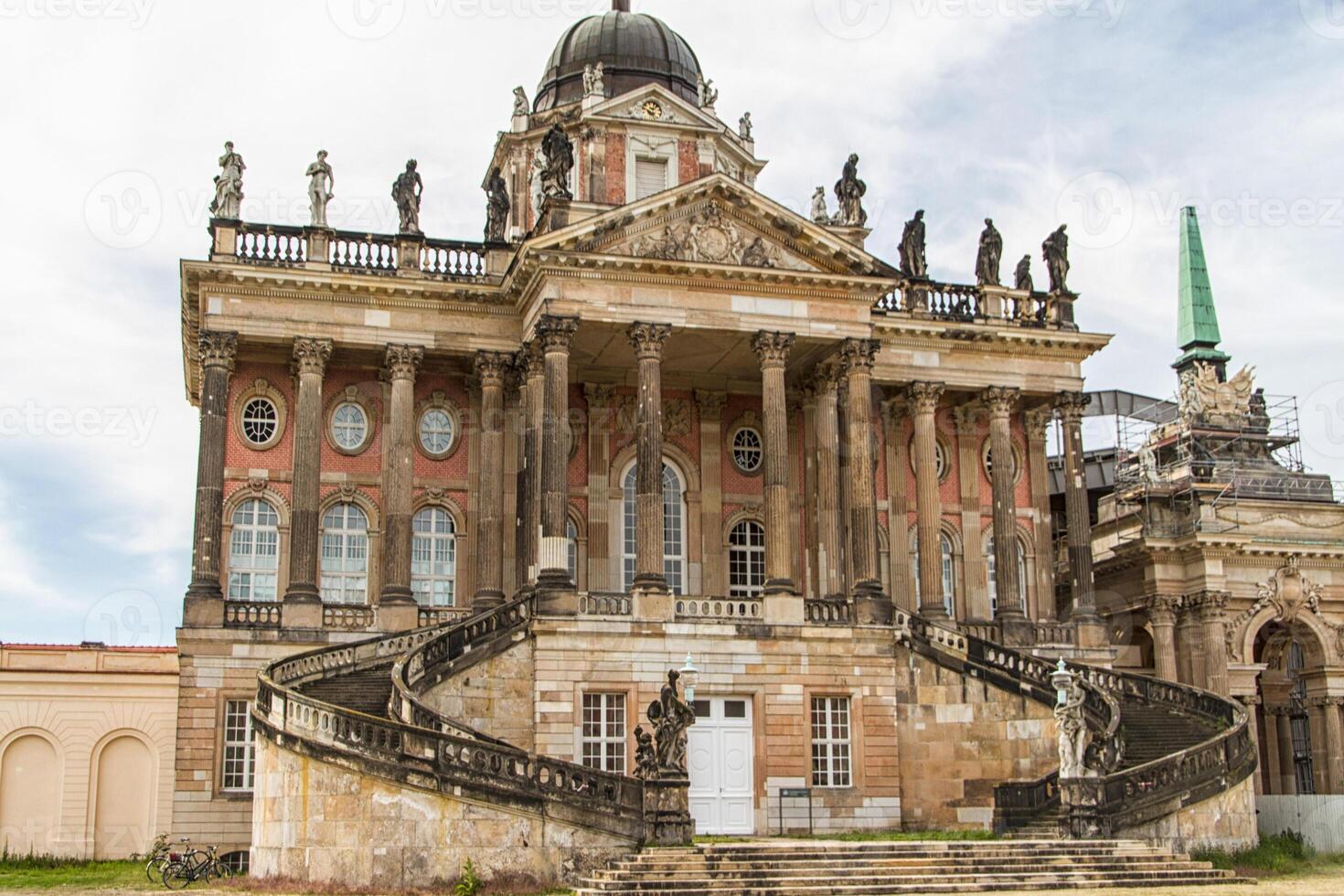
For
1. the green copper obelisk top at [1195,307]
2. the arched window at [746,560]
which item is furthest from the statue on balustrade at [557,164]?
the green copper obelisk top at [1195,307]

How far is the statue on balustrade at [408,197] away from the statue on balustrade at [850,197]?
10105mm

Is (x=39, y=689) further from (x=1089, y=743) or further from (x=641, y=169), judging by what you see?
(x=1089, y=743)

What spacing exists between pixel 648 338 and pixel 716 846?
13262 millimetres

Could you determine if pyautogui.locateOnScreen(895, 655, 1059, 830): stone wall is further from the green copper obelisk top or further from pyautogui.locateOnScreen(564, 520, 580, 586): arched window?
the green copper obelisk top

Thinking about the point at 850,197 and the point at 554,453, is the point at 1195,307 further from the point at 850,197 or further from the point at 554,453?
the point at 554,453

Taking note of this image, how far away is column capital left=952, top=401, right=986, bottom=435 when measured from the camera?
41.9 meters

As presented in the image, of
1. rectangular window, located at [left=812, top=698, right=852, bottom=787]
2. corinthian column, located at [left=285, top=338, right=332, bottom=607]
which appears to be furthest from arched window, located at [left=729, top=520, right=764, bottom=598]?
corinthian column, located at [left=285, top=338, right=332, bottom=607]

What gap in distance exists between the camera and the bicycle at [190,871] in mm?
26672

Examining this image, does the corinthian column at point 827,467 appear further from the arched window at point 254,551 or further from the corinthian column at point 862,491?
the arched window at point 254,551

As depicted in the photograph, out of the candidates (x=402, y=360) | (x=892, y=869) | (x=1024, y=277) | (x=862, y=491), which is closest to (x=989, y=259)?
(x=1024, y=277)

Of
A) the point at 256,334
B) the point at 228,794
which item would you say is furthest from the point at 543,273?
the point at 228,794

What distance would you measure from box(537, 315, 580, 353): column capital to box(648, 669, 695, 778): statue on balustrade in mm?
10582

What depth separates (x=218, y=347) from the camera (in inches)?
1403

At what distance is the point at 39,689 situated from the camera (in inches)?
1569
